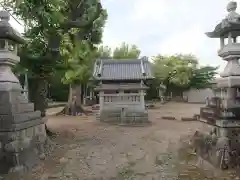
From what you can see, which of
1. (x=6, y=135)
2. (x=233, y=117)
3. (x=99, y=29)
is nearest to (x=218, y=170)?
(x=233, y=117)

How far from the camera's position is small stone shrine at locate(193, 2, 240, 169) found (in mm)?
6090

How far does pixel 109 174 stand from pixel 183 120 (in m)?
11.9

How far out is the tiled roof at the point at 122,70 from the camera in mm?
17266

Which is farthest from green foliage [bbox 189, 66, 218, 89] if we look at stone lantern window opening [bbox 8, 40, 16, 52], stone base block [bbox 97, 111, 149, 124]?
stone lantern window opening [bbox 8, 40, 16, 52]

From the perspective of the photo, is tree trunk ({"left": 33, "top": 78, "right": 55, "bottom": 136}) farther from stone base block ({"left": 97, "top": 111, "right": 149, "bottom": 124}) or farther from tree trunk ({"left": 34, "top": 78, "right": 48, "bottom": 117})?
stone base block ({"left": 97, "top": 111, "right": 149, "bottom": 124})

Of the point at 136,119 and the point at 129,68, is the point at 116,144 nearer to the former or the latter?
the point at 136,119

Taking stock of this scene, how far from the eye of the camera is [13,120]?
19.8ft

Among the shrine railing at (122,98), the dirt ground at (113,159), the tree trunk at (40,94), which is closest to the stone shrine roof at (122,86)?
the shrine railing at (122,98)

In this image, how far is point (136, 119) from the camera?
654 inches

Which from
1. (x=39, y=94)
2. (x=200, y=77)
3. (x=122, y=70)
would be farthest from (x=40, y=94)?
(x=200, y=77)

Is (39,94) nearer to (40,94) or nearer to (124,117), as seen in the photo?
(40,94)

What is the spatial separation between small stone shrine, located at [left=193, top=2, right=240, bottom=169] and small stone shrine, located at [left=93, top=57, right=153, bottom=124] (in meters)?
9.41

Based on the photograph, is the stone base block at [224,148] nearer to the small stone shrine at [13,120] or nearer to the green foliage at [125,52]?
the small stone shrine at [13,120]

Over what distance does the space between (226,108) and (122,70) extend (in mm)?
12374
